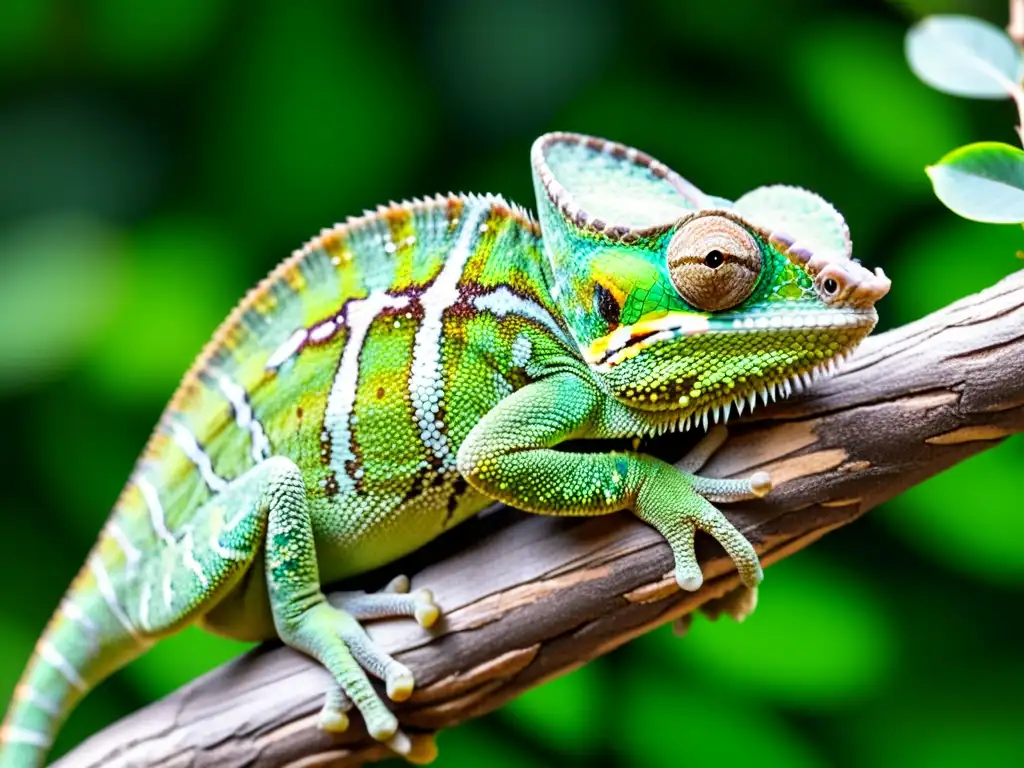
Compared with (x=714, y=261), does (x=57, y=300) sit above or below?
below

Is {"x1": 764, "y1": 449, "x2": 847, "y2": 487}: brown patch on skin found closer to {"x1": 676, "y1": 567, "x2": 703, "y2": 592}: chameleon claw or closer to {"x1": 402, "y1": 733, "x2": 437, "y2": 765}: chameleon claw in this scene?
{"x1": 676, "y1": 567, "x2": 703, "y2": 592}: chameleon claw

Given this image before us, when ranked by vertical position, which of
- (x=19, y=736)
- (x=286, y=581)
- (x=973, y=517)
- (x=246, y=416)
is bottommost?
(x=19, y=736)

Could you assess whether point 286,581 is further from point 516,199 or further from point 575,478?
point 516,199

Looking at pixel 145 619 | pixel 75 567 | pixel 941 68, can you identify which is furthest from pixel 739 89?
pixel 75 567

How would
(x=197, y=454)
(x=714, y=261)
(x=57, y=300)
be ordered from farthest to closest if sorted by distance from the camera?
(x=57, y=300) → (x=197, y=454) → (x=714, y=261)

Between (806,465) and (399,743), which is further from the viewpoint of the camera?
(399,743)

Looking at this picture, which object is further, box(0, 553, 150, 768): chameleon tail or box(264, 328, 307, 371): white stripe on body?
box(0, 553, 150, 768): chameleon tail

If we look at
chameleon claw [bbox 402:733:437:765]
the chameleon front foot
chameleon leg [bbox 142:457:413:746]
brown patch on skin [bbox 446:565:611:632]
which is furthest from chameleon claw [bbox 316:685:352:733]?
the chameleon front foot

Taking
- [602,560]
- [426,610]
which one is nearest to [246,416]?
[426,610]
